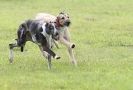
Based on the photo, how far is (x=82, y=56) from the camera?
44.6ft

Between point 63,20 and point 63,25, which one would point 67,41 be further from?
point 63,20

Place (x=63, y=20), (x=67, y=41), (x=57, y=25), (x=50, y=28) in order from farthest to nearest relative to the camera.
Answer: (x=67, y=41)
(x=57, y=25)
(x=63, y=20)
(x=50, y=28)

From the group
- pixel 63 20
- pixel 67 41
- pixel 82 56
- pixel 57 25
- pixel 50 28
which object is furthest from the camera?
pixel 82 56

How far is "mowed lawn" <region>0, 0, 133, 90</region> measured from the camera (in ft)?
32.9

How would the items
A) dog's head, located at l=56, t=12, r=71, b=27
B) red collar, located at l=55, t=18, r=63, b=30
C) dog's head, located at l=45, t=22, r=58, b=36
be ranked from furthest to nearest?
1. red collar, located at l=55, t=18, r=63, b=30
2. dog's head, located at l=56, t=12, r=71, b=27
3. dog's head, located at l=45, t=22, r=58, b=36

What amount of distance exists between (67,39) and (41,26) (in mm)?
1100

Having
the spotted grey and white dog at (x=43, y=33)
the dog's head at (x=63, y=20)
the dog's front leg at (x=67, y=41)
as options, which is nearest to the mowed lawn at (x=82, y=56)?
the dog's front leg at (x=67, y=41)

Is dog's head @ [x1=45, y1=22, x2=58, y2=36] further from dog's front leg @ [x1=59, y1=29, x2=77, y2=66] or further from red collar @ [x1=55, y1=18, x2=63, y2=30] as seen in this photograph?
dog's front leg @ [x1=59, y1=29, x2=77, y2=66]

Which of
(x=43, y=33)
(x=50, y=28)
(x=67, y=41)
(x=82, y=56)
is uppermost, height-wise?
(x=50, y=28)

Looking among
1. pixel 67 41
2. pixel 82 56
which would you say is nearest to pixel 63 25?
pixel 67 41

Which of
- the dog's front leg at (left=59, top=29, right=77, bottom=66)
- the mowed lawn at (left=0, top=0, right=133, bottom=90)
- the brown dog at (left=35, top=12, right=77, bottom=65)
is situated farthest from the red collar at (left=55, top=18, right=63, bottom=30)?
the mowed lawn at (left=0, top=0, right=133, bottom=90)

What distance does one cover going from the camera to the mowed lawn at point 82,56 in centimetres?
1002

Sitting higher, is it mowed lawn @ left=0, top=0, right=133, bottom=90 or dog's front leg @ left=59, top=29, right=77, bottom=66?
dog's front leg @ left=59, top=29, right=77, bottom=66

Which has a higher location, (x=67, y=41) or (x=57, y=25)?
(x=57, y=25)
